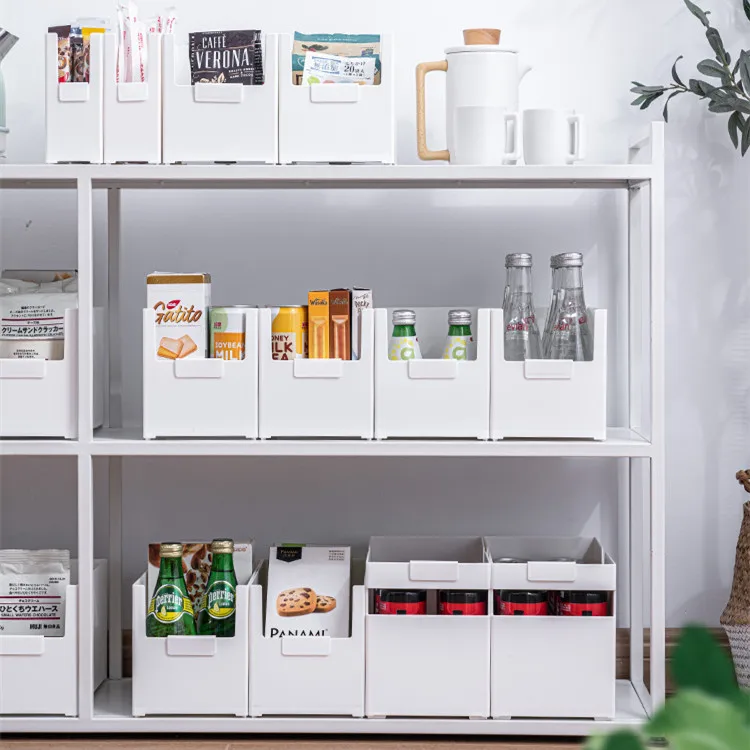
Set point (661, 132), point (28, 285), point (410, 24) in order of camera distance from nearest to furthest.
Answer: point (661, 132), point (28, 285), point (410, 24)

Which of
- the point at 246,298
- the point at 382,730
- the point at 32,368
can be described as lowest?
the point at 382,730

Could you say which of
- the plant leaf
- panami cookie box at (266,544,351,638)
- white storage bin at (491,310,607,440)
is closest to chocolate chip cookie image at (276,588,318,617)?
panami cookie box at (266,544,351,638)

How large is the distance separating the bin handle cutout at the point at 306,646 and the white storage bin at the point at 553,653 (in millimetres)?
278

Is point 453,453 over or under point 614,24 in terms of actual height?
under

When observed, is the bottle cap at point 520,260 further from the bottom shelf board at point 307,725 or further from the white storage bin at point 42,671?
the white storage bin at point 42,671

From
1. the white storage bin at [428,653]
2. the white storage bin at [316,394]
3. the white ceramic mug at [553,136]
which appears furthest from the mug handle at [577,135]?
the white storage bin at [428,653]

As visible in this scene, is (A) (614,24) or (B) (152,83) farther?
(A) (614,24)

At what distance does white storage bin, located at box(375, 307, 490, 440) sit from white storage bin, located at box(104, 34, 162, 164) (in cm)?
48

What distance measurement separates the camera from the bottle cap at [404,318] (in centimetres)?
164

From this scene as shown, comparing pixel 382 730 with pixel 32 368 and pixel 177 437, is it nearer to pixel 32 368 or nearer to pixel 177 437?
pixel 177 437

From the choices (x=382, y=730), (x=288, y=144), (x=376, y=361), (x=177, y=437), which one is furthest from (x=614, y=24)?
(x=382, y=730)

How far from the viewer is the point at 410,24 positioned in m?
1.93

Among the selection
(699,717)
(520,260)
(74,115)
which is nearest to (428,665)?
(520,260)

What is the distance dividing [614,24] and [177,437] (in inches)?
45.8
